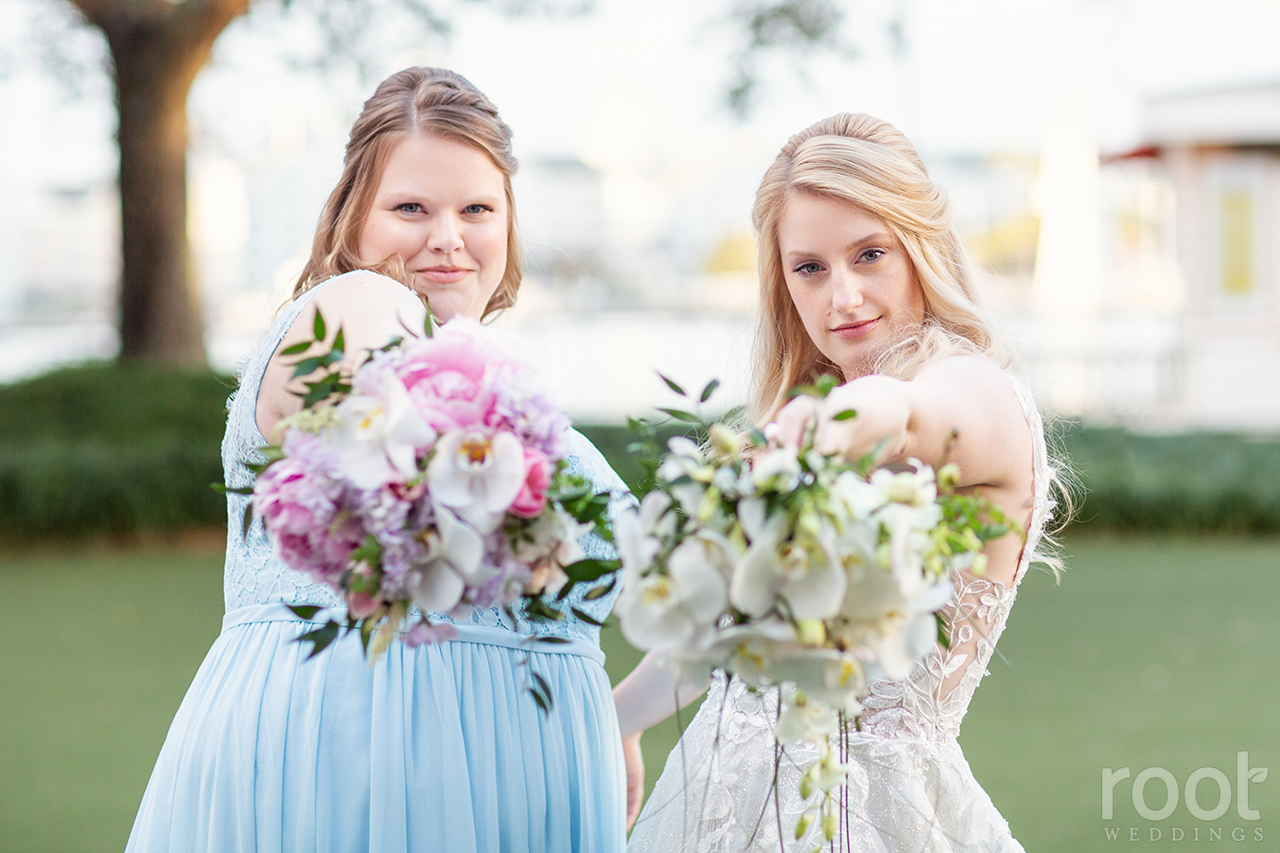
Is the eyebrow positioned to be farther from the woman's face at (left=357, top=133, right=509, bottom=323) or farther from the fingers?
the fingers

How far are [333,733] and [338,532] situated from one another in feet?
2.49

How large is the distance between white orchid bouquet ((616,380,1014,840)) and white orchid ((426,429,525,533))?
15cm

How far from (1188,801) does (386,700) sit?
14.0 ft

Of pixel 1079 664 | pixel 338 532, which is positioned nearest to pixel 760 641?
pixel 338 532

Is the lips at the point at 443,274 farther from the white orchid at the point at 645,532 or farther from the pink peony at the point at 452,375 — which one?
the white orchid at the point at 645,532

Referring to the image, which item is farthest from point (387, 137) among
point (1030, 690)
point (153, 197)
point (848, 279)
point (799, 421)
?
point (153, 197)

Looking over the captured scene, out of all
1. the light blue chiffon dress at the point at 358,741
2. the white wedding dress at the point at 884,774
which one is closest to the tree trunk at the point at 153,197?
the light blue chiffon dress at the point at 358,741

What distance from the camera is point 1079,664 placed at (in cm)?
767

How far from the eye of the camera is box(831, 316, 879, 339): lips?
2.20 m

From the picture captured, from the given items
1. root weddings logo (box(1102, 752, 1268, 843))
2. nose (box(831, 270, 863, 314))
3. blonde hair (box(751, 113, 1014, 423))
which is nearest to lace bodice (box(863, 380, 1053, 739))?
blonde hair (box(751, 113, 1014, 423))

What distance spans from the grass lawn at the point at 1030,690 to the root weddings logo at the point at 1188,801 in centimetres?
2

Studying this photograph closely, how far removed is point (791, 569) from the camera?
4.38 ft

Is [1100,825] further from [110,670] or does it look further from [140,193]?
[140,193]

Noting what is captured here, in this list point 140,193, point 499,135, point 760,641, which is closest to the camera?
point 760,641
